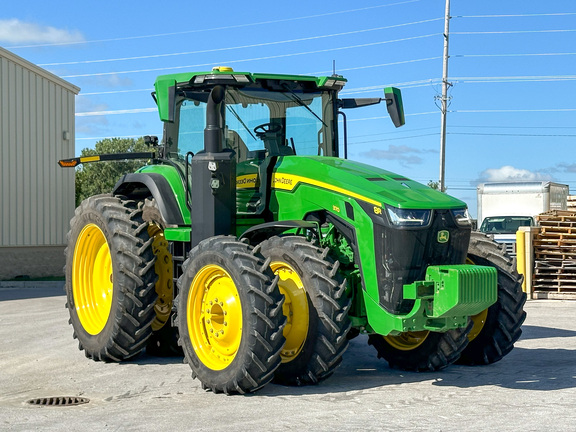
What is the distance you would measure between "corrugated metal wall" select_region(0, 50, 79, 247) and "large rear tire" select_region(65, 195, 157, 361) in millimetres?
15286

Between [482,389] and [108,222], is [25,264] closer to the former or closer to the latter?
[108,222]

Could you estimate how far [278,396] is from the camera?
786 centimetres


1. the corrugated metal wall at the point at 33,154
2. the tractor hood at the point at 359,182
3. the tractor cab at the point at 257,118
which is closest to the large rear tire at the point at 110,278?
the tractor cab at the point at 257,118

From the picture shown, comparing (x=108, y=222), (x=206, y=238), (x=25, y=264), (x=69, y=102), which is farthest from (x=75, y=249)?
(x=69, y=102)

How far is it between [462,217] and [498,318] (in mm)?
1399

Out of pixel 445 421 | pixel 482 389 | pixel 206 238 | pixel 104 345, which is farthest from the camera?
pixel 104 345

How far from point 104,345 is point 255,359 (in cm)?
275

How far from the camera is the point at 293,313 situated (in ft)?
26.6

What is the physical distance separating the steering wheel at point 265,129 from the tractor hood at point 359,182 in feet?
1.36

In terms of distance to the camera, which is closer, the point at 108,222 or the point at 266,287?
the point at 266,287

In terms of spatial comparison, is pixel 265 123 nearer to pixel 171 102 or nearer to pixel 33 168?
pixel 171 102

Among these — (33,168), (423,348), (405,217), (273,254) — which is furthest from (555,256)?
(33,168)

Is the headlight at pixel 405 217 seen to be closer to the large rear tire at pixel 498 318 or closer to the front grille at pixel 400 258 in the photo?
the front grille at pixel 400 258

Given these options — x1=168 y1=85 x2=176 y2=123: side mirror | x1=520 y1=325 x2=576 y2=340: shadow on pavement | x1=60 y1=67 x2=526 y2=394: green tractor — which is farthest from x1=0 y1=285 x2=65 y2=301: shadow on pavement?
x1=168 y1=85 x2=176 y2=123: side mirror
